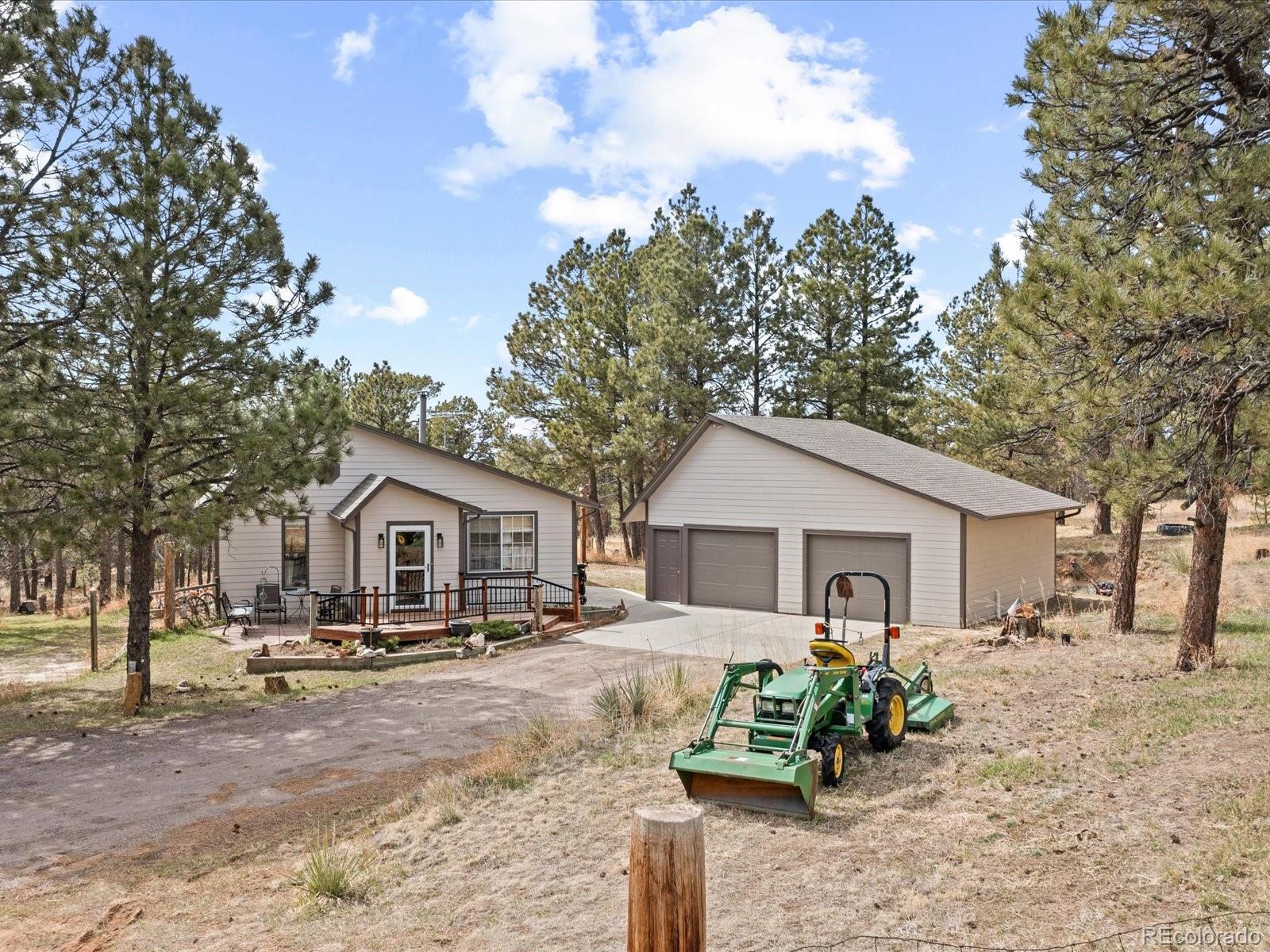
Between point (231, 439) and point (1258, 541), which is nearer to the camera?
point (231, 439)

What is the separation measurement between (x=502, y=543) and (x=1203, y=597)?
1520 cm

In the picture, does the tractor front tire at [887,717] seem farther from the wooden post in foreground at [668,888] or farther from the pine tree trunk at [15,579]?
the pine tree trunk at [15,579]

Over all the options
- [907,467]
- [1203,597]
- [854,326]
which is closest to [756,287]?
[854,326]

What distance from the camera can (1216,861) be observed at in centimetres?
509

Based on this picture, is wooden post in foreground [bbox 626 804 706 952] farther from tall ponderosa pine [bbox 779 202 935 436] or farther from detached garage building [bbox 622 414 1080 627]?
tall ponderosa pine [bbox 779 202 935 436]

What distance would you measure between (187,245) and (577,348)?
23917 mm

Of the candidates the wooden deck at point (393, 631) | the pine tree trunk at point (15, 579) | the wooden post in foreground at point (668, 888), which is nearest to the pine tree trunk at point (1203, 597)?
the wooden post in foreground at point (668, 888)

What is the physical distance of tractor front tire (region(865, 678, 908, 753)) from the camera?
7855mm

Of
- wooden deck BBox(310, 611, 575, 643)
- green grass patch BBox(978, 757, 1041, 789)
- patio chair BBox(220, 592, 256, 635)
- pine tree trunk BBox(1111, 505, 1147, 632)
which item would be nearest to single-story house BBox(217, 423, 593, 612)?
patio chair BBox(220, 592, 256, 635)

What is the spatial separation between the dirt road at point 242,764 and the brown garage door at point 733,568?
28.8 feet

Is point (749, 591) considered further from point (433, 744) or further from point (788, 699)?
point (788, 699)

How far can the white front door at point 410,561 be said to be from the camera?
19.6 metres

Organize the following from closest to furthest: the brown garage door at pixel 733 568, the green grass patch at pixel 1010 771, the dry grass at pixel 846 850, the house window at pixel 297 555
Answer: the dry grass at pixel 846 850, the green grass patch at pixel 1010 771, the house window at pixel 297 555, the brown garage door at pixel 733 568

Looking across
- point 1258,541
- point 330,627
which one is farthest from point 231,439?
point 1258,541
